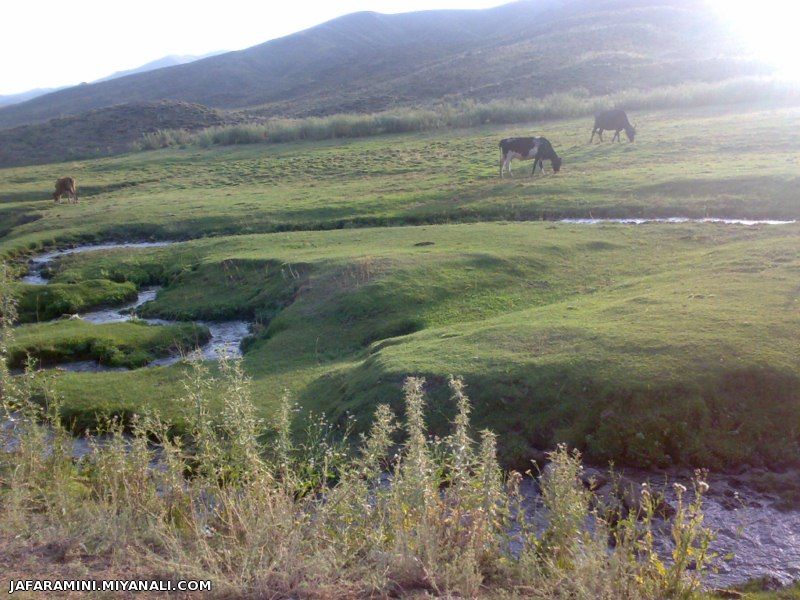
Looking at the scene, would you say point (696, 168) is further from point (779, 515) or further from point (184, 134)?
point (184, 134)

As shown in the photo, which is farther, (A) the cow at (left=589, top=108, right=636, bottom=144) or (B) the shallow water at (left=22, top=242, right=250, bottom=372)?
(A) the cow at (left=589, top=108, right=636, bottom=144)

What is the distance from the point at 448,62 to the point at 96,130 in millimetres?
62833

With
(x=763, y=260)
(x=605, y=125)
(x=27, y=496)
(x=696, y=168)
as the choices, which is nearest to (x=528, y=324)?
(x=763, y=260)

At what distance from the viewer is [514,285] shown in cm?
1836

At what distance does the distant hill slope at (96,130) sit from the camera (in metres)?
67.5

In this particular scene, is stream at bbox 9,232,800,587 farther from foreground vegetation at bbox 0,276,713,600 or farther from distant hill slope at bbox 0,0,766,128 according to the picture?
distant hill slope at bbox 0,0,766,128

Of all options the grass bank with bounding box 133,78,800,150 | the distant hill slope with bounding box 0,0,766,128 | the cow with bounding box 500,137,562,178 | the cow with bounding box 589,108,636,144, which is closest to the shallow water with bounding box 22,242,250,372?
the cow with bounding box 500,137,562,178

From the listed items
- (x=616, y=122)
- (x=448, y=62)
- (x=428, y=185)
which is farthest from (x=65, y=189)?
(x=448, y=62)

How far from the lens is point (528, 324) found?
1385cm

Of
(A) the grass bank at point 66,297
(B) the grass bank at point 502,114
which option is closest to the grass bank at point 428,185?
(B) the grass bank at point 502,114

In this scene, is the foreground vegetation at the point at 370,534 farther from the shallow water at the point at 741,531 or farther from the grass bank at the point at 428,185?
the grass bank at the point at 428,185

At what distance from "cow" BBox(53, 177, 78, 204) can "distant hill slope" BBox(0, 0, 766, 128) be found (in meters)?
51.8

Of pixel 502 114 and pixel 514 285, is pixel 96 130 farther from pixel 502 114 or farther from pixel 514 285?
pixel 514 285

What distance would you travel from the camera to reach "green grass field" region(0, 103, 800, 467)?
35.4 ft
